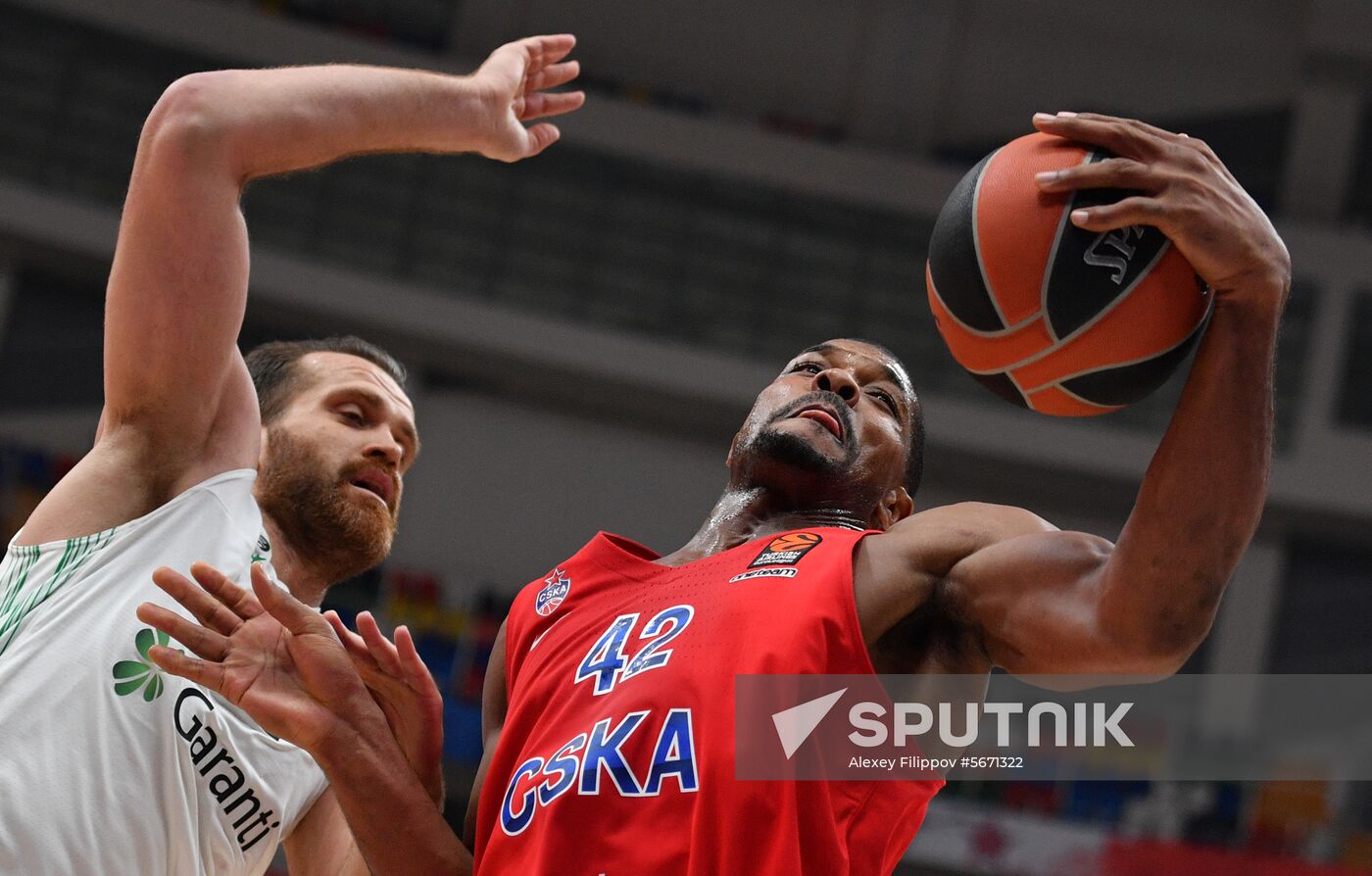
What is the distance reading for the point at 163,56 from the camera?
1345 centimetres

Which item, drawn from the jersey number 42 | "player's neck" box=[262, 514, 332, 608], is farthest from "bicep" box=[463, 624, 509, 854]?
"player's neck" box=[262, 514, 332, 608]

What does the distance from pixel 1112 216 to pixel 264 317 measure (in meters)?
12.7

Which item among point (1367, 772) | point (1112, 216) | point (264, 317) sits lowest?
point (1367, 772)

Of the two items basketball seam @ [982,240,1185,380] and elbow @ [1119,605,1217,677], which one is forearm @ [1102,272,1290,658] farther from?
basketball seam @ [982,240,1185,380]

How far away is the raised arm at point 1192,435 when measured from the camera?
181 cm

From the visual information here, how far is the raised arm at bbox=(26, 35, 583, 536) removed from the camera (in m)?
2.30

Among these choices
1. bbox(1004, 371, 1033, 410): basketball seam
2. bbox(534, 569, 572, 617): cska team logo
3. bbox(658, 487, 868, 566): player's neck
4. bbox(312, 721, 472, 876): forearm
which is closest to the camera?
bbox(1004, 371, 1033, 410): basketball seam

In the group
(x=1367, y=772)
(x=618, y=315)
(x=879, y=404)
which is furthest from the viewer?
(x=618, y=315)

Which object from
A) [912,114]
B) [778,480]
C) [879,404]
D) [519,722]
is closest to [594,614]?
[519,722]

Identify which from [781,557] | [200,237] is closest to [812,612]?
[781,557]

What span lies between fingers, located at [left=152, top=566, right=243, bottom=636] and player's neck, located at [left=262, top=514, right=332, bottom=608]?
0.61 metres

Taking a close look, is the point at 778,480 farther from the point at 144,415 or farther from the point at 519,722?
the point at 144,415

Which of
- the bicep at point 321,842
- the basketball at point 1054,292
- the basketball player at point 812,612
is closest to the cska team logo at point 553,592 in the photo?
the basketball player at point 812,612

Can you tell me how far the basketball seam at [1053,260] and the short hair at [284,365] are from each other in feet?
6.12
